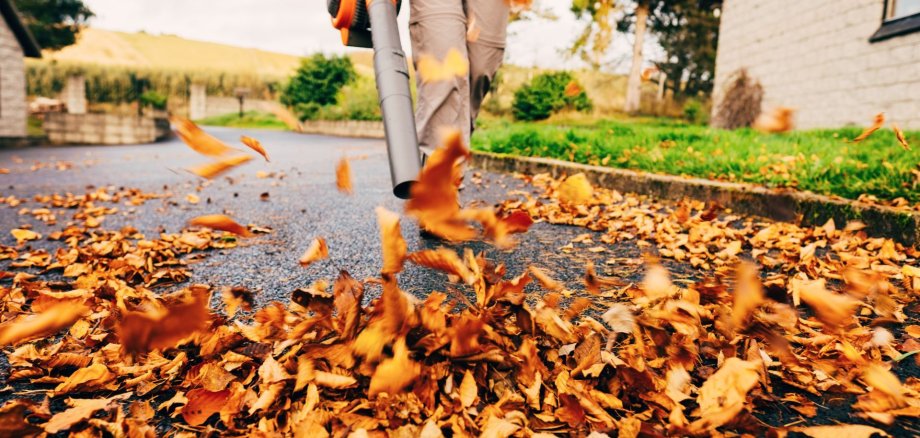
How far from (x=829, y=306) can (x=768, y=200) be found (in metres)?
1.71

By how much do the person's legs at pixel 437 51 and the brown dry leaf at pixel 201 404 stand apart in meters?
1.34

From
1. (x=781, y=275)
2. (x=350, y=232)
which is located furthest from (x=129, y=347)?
(x=781, y=275)

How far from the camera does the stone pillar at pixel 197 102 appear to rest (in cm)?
3316

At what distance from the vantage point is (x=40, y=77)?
27.9 meters

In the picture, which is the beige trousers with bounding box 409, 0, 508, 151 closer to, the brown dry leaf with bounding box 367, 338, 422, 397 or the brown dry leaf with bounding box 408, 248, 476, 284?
the brown dry leaf with bounding box 408, 248, 476, 284

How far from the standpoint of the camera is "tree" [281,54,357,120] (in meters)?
22.8

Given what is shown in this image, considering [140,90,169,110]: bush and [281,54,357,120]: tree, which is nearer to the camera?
[281,54,357,120]: tree

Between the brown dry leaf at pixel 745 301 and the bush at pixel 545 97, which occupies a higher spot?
the bush at pixel 545 97

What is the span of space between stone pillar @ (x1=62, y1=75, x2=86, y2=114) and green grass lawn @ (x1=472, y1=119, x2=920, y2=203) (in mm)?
29202

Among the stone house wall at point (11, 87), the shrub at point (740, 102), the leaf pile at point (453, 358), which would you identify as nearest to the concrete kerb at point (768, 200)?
the leaf pile at point (453, 358)

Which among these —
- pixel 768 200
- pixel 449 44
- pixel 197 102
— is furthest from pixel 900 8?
pixel 197 102

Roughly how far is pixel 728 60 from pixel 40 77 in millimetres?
31519

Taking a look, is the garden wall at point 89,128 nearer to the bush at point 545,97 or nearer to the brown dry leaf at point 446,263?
the bush at point 545,97

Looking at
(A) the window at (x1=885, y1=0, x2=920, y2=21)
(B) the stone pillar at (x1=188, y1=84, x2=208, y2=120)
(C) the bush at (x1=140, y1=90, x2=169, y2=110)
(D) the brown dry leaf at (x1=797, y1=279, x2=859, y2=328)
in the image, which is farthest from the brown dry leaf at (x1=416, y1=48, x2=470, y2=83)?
(B) the stone pillar at (x1=188, y1=84, x2=208, y2=120)
